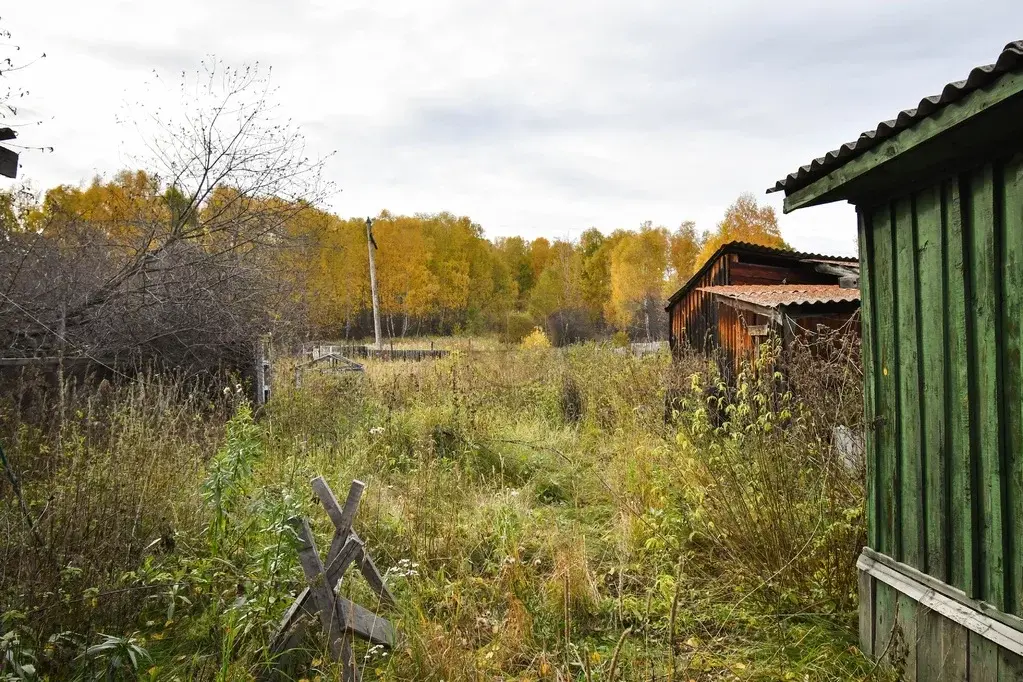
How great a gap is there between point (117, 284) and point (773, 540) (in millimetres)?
7734

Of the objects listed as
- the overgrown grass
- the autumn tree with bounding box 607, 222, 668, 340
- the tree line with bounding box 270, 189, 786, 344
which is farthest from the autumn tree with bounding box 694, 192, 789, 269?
the overgrown grass

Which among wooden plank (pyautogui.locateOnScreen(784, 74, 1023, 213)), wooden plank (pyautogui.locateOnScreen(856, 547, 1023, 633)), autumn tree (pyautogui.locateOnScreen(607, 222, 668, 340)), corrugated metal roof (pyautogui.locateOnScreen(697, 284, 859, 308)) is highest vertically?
autumn tree (pyautogui.locateOnScreen(607, 222, 668, 340))

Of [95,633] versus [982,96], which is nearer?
[982,96]

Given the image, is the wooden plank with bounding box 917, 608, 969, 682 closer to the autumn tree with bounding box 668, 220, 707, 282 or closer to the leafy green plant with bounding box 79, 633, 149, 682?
the leafy green plant with bounding box 79, 633, 149, 682

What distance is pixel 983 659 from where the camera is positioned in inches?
Result: 113

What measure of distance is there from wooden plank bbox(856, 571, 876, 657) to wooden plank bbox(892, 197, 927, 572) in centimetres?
30

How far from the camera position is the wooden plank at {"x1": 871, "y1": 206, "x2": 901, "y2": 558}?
3.48 meters

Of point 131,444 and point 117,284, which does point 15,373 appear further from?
point 131,444

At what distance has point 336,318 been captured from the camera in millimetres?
40438

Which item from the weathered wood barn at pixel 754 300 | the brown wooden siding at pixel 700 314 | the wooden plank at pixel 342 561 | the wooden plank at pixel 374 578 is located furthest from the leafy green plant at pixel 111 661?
the brown wooden siding at pixel 700 314

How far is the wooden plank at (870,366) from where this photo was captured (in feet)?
12.0

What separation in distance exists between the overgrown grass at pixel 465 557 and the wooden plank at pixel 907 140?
1467 mm

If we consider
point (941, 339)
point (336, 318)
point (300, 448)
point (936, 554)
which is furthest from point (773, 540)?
point (336, 318)

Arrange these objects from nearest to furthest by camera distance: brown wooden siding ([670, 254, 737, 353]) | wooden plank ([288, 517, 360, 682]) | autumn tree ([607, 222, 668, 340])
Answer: wooden plank ([288, 517, 360, 682])
brown wooden siding ([670, 254, 737, 353])
autumn tree ([607, 222, 668, 340])
